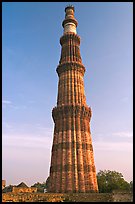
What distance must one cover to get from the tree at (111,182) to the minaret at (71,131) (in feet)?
33.5

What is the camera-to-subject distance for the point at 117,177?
56219 millimetres

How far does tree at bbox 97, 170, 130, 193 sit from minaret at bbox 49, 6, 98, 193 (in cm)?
1021

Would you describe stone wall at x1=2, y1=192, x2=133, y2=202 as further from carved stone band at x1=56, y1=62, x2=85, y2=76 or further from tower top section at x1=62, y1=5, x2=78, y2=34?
tower top section at x1=62, y1=5, x2=78, y2=34

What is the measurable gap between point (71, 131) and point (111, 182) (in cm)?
1800

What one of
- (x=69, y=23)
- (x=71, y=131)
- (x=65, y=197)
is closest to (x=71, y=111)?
(x=71, y=131)

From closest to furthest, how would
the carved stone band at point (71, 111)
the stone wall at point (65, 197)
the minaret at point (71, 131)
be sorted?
1. the stone wall at point (65, 197)
2. the minaret at point (71, 131)
3. the carved stone band at point (71, 111)

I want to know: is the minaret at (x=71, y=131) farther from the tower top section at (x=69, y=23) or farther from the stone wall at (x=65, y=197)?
the stone wall at (x=65, y=197)

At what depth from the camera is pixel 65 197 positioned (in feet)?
99.7

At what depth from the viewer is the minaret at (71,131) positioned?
34.5 m

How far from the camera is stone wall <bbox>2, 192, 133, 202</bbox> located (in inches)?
1051

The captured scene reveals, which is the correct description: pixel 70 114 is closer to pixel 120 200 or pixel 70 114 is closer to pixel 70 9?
pixel 120 200

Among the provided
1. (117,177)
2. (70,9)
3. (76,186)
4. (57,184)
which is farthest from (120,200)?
(70,9)

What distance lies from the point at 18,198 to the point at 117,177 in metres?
33.4

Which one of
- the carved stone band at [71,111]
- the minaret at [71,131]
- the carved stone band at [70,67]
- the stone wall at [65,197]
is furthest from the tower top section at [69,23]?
the stone wall at [65,197]
